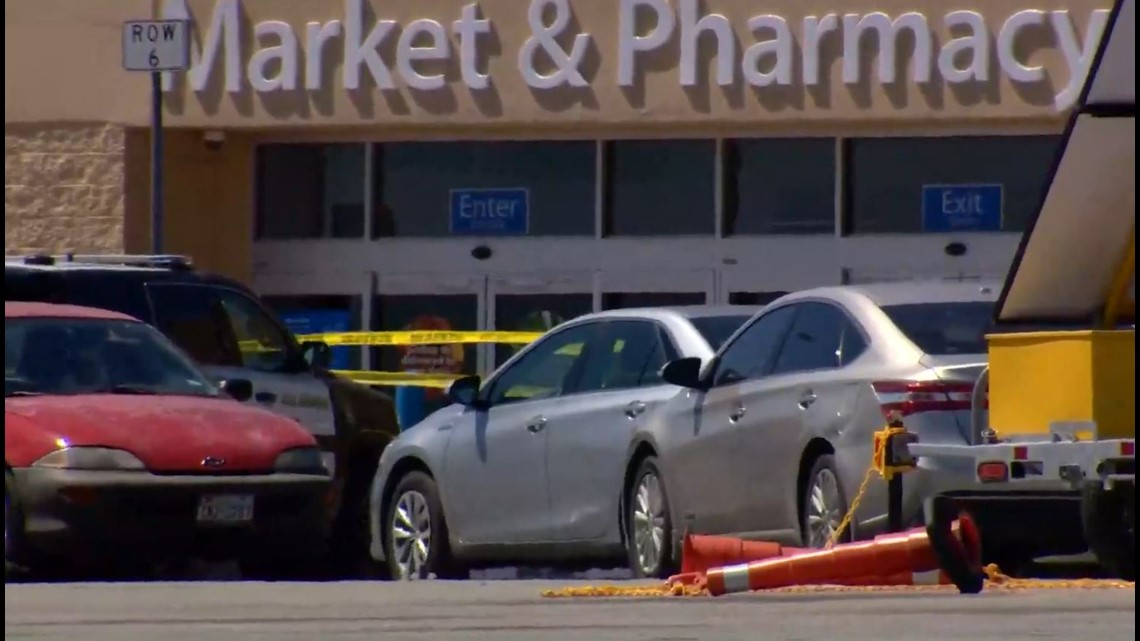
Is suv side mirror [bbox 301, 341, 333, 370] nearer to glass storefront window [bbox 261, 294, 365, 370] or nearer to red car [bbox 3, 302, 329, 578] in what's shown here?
red car [bbox 3, 302, 329, 578]

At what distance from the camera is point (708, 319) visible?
1382 cm

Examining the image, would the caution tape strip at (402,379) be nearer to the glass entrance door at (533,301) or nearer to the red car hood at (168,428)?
the glass entrance door at (533,301)

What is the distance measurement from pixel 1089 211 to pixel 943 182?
46.2ft

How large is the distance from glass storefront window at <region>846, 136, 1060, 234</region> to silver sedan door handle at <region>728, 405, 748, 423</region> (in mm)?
10774

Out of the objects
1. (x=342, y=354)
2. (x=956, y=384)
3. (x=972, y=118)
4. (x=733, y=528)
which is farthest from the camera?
(x=342, y=354)

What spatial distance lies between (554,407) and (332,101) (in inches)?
383

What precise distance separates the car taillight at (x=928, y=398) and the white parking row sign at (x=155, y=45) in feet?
32.1

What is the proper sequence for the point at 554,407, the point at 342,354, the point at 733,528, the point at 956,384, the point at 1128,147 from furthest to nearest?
the point at 342,354 < the point at 554,407 < the point at 733,528 < the point at 956,384 < the point at 1128,147

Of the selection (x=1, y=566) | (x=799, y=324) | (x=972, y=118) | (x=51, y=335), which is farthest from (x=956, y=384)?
(x=972, y=118)

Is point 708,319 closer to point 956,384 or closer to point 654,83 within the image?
point 956,384

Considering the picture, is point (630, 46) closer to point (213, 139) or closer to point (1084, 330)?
point (213, 139)

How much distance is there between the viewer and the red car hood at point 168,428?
13383 millimetres

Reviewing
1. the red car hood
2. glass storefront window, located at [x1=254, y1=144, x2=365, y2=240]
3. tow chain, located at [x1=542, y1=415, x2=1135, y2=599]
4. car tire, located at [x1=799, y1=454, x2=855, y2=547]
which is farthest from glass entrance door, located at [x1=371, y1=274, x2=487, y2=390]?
tow chain, located at [x1=542, y1=415, x2=1135, y2=599]

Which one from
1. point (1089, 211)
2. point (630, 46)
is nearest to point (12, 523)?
point (1089, 211)
